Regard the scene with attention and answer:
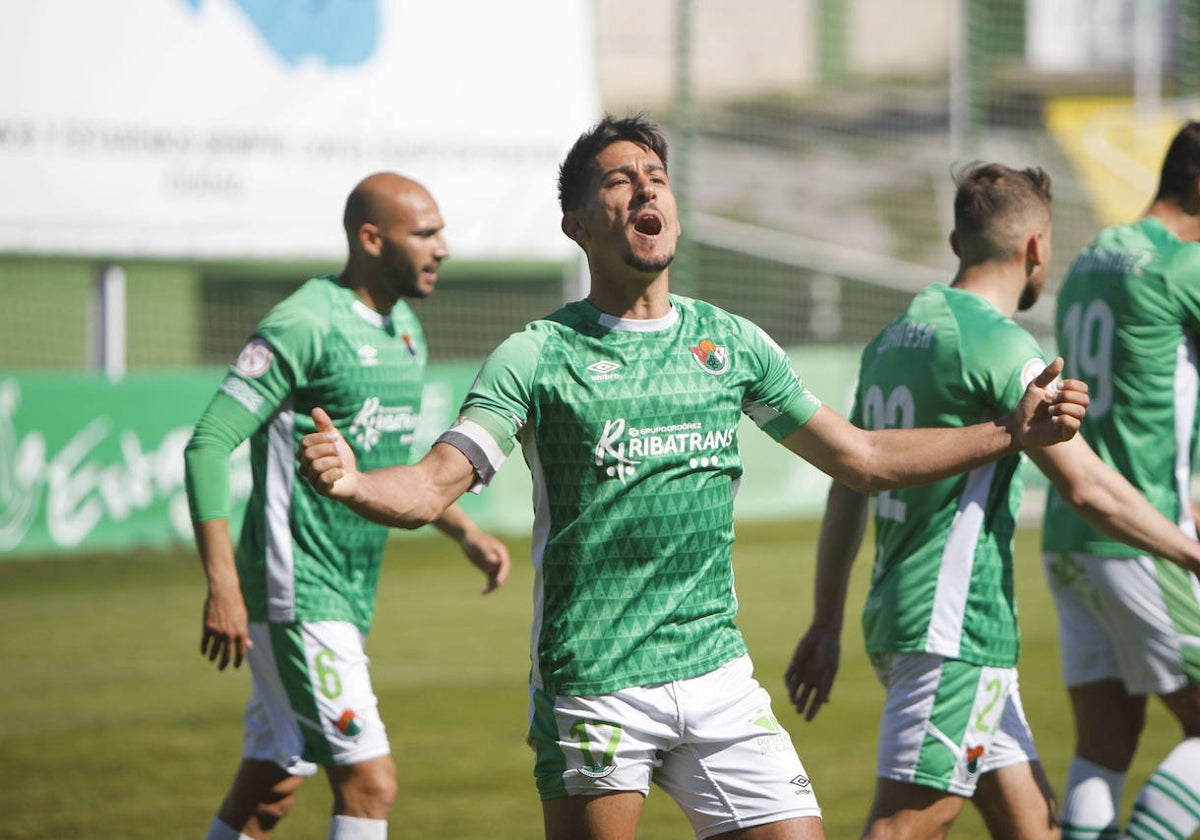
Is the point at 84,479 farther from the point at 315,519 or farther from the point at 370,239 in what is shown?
the point at 315,519

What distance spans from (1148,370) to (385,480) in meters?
2.61

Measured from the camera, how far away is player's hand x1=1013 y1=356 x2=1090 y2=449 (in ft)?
12.2

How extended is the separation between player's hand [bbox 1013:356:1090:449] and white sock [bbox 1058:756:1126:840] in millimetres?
1598

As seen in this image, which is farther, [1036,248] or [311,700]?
[311,700]

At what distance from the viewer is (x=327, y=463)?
319 centimetres

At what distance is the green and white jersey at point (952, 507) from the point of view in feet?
14.1

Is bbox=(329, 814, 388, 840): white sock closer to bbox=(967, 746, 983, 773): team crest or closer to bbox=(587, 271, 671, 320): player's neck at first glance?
bbox=(967, 746, 983, 773): team crest

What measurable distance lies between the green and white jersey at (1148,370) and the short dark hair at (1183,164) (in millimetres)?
124

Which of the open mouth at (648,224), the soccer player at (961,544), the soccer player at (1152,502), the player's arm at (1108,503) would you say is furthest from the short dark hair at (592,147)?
the soccer player at (1152,502)

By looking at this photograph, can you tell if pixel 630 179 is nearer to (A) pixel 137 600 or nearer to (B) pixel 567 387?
(B) pixel 567 387

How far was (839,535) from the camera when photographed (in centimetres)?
459

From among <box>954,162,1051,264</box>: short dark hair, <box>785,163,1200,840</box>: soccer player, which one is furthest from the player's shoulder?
<box>954,162,1051,264</box>: short dark hair

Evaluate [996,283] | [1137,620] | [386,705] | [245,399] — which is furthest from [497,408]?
[386,705]

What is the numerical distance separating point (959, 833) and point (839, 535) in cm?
207
